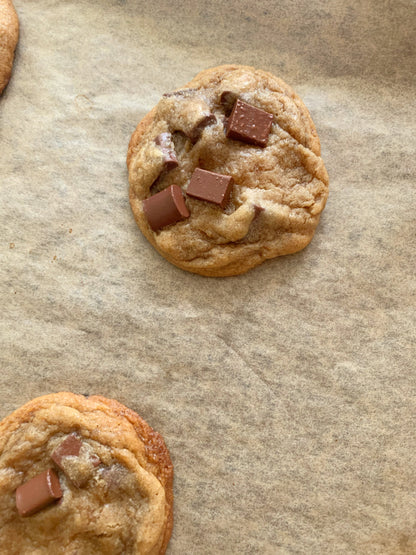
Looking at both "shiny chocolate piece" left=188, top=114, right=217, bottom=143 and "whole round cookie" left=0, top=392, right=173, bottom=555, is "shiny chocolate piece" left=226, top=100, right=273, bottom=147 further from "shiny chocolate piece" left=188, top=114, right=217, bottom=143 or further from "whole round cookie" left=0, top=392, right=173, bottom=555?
"whole round cookie" left=0, top=392, right=173, bottom=555

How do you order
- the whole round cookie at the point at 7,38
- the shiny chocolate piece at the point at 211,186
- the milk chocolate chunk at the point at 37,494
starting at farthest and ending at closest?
the whole round cookie at the point at 7,38 → the shiny chocolate piece at the point at 211,186 → the milk chocolate chunk at the point at 37,494

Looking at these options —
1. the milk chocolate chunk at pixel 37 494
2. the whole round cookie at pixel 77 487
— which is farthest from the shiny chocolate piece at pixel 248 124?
the milk chocolate chunk at pixel 37 494

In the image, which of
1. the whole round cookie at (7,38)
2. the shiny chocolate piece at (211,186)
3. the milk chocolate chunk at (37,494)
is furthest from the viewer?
the whole round cookie at (7,38)

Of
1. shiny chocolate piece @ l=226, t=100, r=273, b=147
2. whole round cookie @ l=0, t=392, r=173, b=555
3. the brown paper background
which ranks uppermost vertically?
shiny chocolate piece @ l=226, t=100, r=273, b=147

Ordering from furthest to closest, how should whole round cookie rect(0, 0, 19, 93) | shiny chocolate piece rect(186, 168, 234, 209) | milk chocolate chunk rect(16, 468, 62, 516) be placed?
whole round cookie rect(0, 0, 19, 93) → shiny chocolate piece rect(186, 168, 234, 209) → milk chocolate chunk rect(16, 468, 62, 516)

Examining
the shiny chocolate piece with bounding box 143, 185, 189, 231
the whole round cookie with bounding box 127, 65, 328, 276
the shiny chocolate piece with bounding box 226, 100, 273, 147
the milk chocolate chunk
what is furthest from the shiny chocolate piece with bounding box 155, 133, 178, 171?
the milk chocolate chunk

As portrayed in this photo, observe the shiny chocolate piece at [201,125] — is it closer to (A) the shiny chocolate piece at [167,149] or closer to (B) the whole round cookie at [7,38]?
(A) the shiny chocolate piece at [167,149]

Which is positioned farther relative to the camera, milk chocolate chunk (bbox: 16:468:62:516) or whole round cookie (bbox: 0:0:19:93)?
whole round cookie (bbox: 0:0:19:93)
